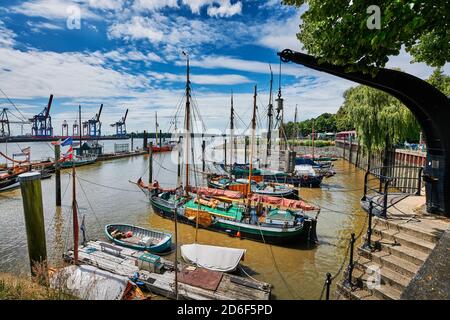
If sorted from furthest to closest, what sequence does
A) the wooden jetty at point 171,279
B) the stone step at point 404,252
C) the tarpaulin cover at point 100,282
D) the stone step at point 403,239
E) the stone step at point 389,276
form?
1. the wooden jetty at point 171,279
2. the tarpaulin cover at point 100,282
3. the stone step at point 403,239
4. the stone step at point 404,252
5. the stone step at point 389,276

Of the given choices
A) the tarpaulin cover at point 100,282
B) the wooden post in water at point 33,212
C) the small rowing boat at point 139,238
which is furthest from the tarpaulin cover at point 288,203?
the wooden post in water at point 33,212

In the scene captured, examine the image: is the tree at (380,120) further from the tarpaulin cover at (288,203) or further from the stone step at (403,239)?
the stone step at (403,239)

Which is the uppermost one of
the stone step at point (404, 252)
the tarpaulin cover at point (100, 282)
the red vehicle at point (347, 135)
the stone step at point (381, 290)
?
the red vehicle at point (347, 135)

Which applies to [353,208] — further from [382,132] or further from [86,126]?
[86,126]

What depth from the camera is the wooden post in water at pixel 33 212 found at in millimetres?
8977

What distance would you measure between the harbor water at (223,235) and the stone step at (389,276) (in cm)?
562

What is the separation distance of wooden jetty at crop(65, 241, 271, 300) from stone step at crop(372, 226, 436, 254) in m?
5.06

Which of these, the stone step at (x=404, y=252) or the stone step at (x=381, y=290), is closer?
the stone step at (x=381, y=290)

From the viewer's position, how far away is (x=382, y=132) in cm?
2747

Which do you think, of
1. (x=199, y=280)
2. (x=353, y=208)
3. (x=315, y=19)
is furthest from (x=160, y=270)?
(x=353, y=208)

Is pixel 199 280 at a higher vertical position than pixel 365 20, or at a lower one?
lower

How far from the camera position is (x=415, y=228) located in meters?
6.00

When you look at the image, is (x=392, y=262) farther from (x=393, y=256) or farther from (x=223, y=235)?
(x=223, y=235)
